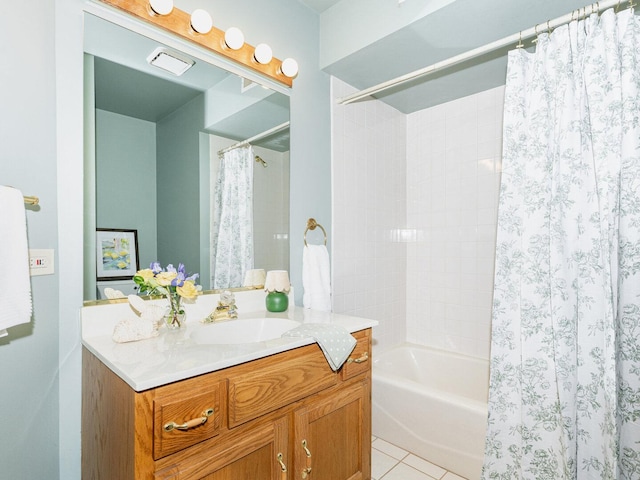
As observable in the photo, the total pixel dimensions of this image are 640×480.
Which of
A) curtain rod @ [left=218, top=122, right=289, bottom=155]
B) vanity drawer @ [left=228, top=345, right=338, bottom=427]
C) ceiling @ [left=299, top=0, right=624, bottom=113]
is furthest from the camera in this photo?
curtain rod @ [left=218, top=122, right=289, bottom=155]

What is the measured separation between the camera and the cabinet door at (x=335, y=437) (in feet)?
4.12

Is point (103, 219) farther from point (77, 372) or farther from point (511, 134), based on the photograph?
point (511, 134)

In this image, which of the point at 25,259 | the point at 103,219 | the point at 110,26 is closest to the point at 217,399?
the point at 25,259

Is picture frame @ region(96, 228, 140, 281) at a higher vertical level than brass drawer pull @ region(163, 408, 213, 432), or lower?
higher

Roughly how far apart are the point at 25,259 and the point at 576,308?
6.51 ft

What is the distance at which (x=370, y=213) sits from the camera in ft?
8.36

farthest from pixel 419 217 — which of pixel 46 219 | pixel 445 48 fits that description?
pixel 46 219

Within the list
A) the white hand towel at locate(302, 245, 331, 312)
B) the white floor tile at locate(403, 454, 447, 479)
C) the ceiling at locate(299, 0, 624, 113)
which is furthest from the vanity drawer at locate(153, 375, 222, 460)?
the ceiling at locate(299, 0, 624, 113)

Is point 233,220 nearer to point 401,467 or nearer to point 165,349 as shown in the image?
point 165,349

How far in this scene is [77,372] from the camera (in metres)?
1.24

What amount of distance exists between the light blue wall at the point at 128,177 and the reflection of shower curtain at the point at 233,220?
295 mm

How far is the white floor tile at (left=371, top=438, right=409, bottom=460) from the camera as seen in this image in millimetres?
2010

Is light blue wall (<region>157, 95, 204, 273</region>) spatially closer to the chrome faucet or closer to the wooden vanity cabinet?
the chrome faucet

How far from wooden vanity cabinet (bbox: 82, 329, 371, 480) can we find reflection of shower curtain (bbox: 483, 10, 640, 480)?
0.72 metres
